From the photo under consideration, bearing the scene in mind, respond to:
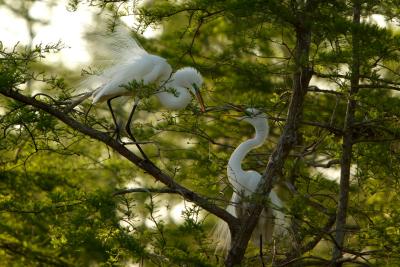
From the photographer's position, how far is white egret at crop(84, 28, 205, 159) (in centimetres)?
546

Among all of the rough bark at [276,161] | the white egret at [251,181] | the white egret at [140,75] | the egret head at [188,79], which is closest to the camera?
the rough bark at [276,161]

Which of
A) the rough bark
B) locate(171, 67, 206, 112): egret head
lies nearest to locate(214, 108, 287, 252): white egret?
locate(171, 67, 206, 112): egret head

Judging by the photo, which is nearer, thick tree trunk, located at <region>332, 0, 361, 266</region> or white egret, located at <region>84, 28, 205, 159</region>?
thick tree trunk, located at <region>332, 0, 361, 266</region>

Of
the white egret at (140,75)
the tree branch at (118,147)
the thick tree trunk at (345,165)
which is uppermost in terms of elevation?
the white egret at (140,75)

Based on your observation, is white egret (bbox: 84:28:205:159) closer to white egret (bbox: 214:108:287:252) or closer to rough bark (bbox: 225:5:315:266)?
white egret (bbox: 214:108:287:252)

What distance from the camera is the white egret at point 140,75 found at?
5.46 metres

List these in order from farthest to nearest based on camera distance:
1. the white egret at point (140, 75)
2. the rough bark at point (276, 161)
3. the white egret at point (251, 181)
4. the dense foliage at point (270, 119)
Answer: the white egret at point (251, 181), the white egret at point (140, 75), the rough bark at point (276, 161), the dense foliage at point (270, 119)

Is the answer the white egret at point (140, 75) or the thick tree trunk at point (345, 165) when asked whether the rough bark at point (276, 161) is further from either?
the white egret at point (140, 75)

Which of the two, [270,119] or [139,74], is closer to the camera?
[270,119]

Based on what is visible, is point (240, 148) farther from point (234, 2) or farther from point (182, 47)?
point (234, 2)

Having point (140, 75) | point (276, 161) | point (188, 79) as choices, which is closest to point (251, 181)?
point (188, 79)

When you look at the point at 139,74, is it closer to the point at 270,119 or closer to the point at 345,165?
the point at 270,119

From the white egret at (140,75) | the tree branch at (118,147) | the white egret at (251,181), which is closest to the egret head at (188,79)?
the white egret at (140,75)

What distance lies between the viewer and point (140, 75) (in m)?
5.52
